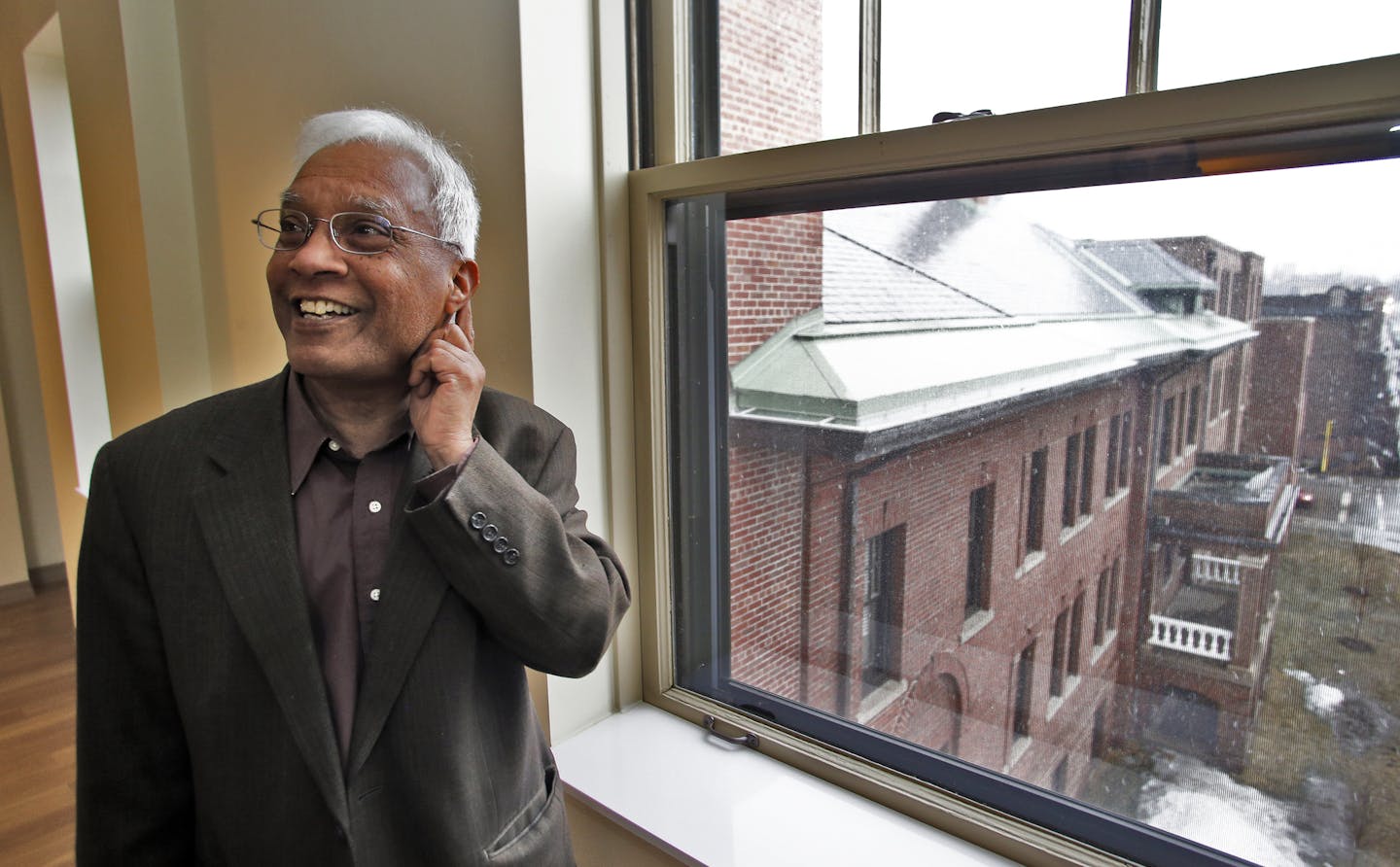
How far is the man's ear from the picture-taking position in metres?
1.11

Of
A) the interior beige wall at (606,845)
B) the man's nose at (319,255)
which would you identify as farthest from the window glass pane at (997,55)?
the interior beige wall at (606,845)

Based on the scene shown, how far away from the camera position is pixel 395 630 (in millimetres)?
968

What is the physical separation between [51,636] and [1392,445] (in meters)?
6.32

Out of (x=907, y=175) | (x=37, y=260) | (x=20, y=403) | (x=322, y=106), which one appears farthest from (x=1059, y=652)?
(x=20, y=403)

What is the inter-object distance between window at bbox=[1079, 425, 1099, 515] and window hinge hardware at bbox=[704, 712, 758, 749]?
0.85 m

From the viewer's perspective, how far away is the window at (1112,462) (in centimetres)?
120

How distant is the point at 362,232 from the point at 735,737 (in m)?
1.27

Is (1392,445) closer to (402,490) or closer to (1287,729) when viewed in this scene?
(1287,729)

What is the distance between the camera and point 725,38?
162 cm

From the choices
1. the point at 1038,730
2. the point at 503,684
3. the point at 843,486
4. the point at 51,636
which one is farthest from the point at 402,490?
the point at 51,636

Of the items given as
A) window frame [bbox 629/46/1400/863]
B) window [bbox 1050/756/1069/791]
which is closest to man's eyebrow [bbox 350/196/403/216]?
window frame [bbox 629/46/1400/863]

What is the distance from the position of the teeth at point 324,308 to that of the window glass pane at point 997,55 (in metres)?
0.96

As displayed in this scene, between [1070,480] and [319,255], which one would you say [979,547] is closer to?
[1070,480]

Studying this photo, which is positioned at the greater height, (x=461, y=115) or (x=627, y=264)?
Answer: (x=461, y=115)
